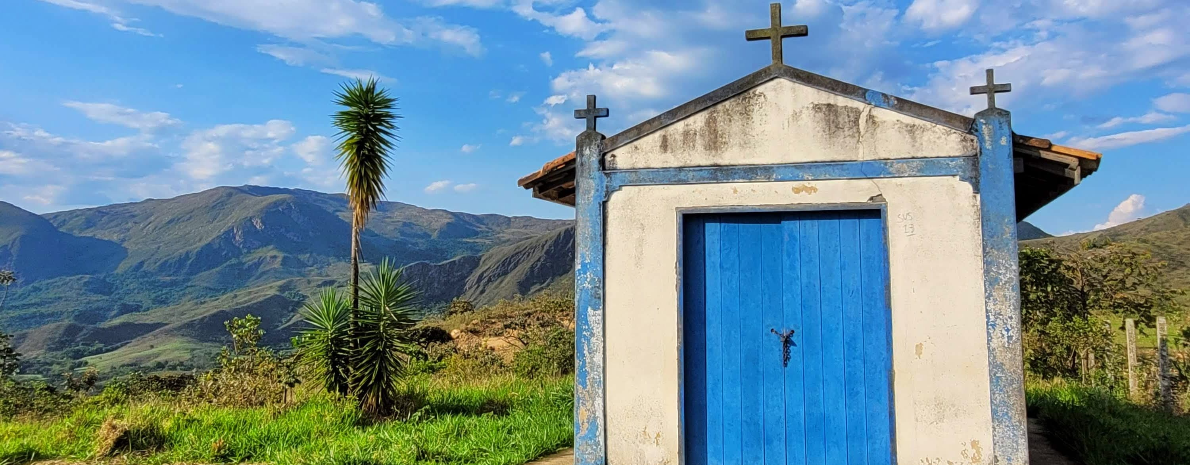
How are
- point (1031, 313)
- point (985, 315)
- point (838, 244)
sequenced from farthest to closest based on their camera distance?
point (1031, 313) < point (838, 244) < point (985, 315)

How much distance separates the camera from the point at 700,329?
650 cm

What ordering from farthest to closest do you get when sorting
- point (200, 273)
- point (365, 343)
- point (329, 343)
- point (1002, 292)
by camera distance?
point (200, 273)
point (365, 343)
point (329, 343)
point (1002, 292)

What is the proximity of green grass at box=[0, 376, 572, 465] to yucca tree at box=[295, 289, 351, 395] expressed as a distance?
353 millimetres

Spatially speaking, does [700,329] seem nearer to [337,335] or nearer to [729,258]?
[729,258]

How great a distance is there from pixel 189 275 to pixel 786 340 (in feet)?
582

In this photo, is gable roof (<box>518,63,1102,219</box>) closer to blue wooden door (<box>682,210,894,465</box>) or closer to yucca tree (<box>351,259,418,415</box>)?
blue wooden door (<box>682,210,894,465</box>)

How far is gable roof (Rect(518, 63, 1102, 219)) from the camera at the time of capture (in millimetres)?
5988

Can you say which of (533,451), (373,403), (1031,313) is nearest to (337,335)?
(373,403)

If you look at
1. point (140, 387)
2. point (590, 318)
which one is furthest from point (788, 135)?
point (140, 387)

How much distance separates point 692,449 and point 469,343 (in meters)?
15.0

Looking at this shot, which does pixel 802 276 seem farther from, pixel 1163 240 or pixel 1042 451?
pixel 1163 240

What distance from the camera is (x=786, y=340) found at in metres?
6.31

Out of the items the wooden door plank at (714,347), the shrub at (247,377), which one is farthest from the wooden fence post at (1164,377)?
the shrub at (247,377)

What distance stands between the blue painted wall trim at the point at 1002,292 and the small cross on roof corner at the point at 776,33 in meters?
1.81
